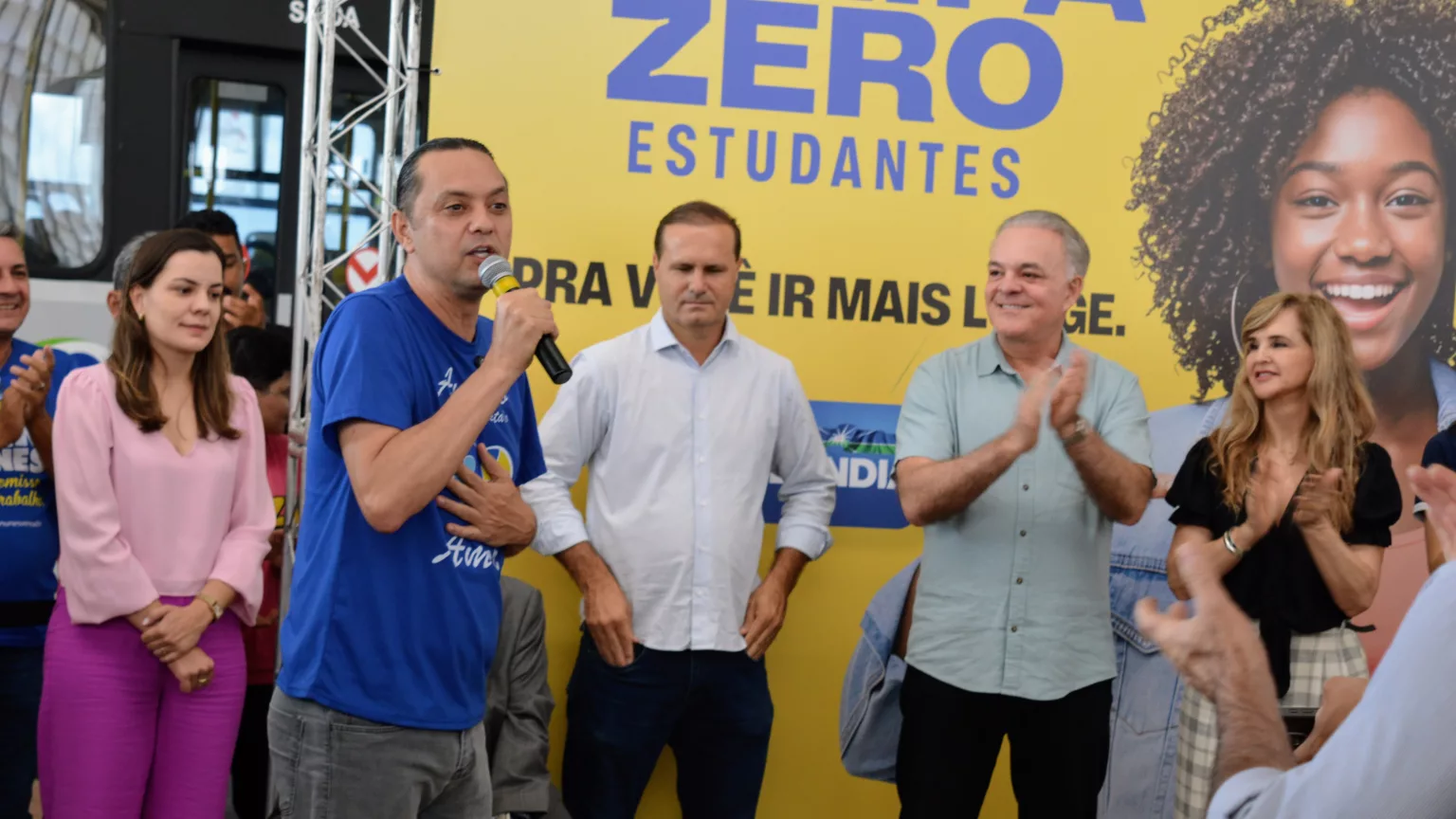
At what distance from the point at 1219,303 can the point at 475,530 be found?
2873 mm

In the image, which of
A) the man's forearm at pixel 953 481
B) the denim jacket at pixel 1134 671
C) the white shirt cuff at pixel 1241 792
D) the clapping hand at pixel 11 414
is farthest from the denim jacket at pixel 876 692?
the clapping hand at pixel 11 414

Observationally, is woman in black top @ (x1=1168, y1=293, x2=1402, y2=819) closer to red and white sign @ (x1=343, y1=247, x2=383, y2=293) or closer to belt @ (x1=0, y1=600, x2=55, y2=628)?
belt @ (x1=0, y1=600, x2=55, y2=628)

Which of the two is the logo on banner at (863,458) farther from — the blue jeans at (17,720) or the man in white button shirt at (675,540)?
the blue jeans at (17,720)

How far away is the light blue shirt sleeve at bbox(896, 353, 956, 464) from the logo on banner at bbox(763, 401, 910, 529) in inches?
24.4

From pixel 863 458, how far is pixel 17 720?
2523 millimetres

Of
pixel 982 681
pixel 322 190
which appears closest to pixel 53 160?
pixel 322 190

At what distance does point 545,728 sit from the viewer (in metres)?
3.73

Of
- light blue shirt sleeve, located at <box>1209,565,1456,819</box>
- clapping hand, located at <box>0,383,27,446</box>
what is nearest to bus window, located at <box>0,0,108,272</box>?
clapping hand, located at <box>0,383,27,446</box>

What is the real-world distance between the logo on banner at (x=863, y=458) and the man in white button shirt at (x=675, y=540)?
13.2 inches

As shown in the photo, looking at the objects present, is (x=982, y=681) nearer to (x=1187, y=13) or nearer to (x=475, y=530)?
(x=475, y=530)

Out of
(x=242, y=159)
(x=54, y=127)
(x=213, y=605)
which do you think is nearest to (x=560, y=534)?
(x=213, y=605)

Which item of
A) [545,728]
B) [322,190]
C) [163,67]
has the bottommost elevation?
[545,728]

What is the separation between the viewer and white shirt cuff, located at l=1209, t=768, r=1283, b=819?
4.54 feet

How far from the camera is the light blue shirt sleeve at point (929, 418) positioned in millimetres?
3412
